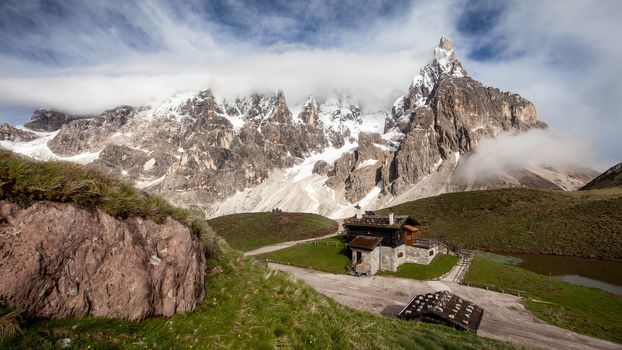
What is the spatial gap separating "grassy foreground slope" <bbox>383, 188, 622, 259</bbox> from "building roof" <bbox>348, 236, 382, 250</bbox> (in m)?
44.3

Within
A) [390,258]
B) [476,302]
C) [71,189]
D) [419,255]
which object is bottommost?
[476,302]

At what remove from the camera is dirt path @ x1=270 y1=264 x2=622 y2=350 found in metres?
27.1

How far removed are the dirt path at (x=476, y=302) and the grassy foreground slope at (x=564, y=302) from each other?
1752mm

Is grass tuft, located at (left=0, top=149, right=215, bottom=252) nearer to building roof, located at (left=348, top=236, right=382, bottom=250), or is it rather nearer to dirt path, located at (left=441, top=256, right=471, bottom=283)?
building roof, located at (left=348, top=236, right=382, bottom=250)

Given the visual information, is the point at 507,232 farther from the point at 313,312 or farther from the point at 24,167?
the point at 24,167

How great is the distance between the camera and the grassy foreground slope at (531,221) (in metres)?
75.5

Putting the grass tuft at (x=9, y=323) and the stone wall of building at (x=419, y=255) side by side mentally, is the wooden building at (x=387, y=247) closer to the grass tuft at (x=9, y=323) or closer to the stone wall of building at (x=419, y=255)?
the stone wall of building at (x=419, y=255)

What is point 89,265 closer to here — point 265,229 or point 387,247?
point 387,247

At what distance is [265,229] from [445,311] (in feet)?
250

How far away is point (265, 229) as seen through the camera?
9762 cm

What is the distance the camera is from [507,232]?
8812 centimetres

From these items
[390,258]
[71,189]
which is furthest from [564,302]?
[71,189]

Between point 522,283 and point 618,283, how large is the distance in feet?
73.1

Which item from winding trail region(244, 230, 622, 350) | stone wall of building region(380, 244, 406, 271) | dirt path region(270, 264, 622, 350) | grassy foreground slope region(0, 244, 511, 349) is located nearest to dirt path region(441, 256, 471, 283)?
winding trail region(244, 230, 622, 350)
